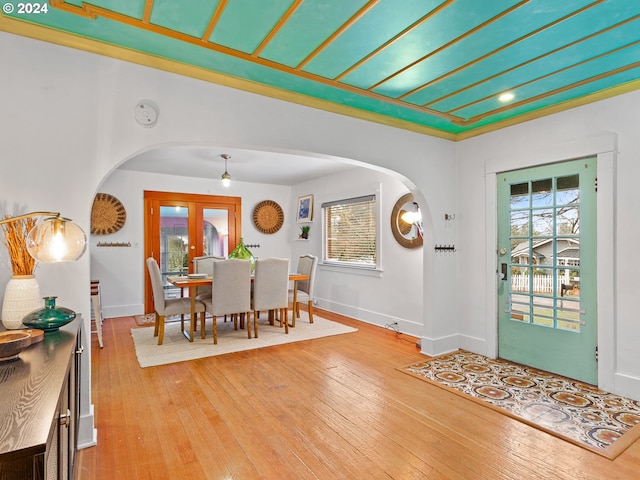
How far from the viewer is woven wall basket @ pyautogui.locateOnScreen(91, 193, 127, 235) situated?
5.26 meters

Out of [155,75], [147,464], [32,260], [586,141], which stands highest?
[155,75]

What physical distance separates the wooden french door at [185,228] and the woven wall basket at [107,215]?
1.24ft

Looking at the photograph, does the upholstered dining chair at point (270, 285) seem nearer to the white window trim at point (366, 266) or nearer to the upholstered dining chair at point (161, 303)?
the upholstered dining chair at point (161, 303)

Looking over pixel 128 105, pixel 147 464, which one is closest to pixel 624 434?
pixel 147 464

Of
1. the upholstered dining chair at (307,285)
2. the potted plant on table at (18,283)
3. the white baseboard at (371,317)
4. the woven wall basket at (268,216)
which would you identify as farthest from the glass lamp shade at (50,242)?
the woven wall basket at (268,216)

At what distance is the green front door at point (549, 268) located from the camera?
9.37 feet

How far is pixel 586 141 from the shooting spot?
2.81 meters

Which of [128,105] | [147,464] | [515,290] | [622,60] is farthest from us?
[515,290]

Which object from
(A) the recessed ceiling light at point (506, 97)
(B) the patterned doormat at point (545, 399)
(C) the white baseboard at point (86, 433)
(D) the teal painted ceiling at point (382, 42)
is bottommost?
(B) the patterned doormat at point (545, 399)

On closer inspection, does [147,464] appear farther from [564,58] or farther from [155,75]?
[564,58]

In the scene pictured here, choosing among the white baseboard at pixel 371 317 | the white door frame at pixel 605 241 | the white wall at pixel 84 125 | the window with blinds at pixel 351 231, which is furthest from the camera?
the window with blinds at pixel 351 231

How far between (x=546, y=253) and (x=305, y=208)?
168 inches

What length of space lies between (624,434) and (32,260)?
3524 millimetres

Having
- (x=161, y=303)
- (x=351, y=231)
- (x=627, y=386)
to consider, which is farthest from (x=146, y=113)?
(x=627, y=386)
